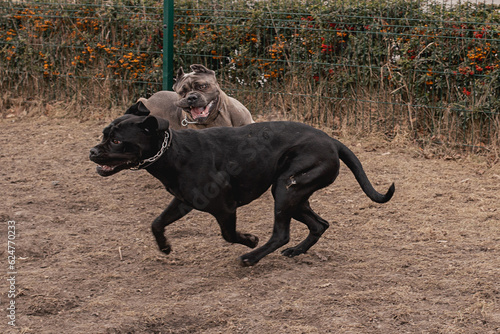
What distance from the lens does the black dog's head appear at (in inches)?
178

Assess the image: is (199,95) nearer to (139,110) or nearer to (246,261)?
(139,110)

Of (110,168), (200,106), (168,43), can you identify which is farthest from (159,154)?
(168,43)

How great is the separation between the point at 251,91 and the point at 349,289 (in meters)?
4.84

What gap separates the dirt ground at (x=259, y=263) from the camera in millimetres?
4211

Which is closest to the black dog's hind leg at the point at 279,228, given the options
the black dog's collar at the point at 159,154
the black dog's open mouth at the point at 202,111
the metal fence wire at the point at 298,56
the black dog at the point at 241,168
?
the black dog at the point at 241,168

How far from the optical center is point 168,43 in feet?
28.8

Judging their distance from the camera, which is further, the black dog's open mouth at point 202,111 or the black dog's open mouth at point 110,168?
the black dog's open mouth at point 202,111

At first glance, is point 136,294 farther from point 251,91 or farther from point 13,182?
point 251,91

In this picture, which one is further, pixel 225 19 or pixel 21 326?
pixel 225 19

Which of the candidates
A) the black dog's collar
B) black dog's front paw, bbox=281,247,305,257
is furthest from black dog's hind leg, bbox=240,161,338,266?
the black dog's collar

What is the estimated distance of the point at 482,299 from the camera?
443 cm

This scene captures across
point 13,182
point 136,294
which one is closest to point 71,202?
point 13,182

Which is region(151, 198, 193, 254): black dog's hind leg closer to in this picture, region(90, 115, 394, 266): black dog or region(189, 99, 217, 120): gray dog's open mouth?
region(90, 115, 394, 266): black dog

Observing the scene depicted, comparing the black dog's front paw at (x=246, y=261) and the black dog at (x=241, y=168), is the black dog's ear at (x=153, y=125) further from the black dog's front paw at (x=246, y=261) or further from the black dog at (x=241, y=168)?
the black dog's front paw at (x=246, y=261)
